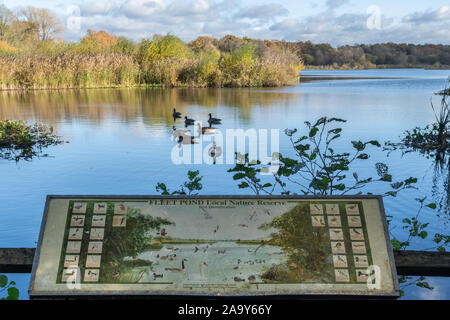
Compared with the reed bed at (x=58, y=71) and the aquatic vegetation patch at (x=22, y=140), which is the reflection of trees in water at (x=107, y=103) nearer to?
the reed bed at (x=58, y=71)

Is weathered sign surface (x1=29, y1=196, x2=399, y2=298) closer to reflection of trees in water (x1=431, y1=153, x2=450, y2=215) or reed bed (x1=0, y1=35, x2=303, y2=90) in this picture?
reflection of trees in water (x1=431, y1=153, x2=450, y2=215)

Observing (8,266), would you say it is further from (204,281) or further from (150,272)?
(204,281)

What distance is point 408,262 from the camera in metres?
1.83

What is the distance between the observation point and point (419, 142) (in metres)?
7.45

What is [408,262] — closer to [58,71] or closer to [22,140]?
[22,140]

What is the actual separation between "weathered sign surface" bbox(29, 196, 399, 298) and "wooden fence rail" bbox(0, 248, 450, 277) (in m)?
0.25

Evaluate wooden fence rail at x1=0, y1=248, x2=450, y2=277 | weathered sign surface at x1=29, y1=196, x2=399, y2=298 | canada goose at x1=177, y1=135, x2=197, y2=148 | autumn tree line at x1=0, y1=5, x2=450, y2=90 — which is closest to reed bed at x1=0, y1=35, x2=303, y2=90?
autumn tree line at x1=0, y1=5, x2=450, y2=90

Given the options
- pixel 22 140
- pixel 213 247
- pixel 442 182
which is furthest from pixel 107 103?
pixel 213 247

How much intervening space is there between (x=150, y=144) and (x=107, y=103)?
6.31 m

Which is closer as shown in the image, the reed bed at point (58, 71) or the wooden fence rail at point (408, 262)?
the wooden fence rail at point (408, 262)

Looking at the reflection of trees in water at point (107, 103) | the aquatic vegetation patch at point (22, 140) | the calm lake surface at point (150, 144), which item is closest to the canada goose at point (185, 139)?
the calm lake surface at point (150, 144)

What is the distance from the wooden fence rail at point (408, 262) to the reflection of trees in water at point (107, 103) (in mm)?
8065

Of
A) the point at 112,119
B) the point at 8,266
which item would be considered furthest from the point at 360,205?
the point at 112,119

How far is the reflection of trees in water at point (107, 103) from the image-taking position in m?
10.7
